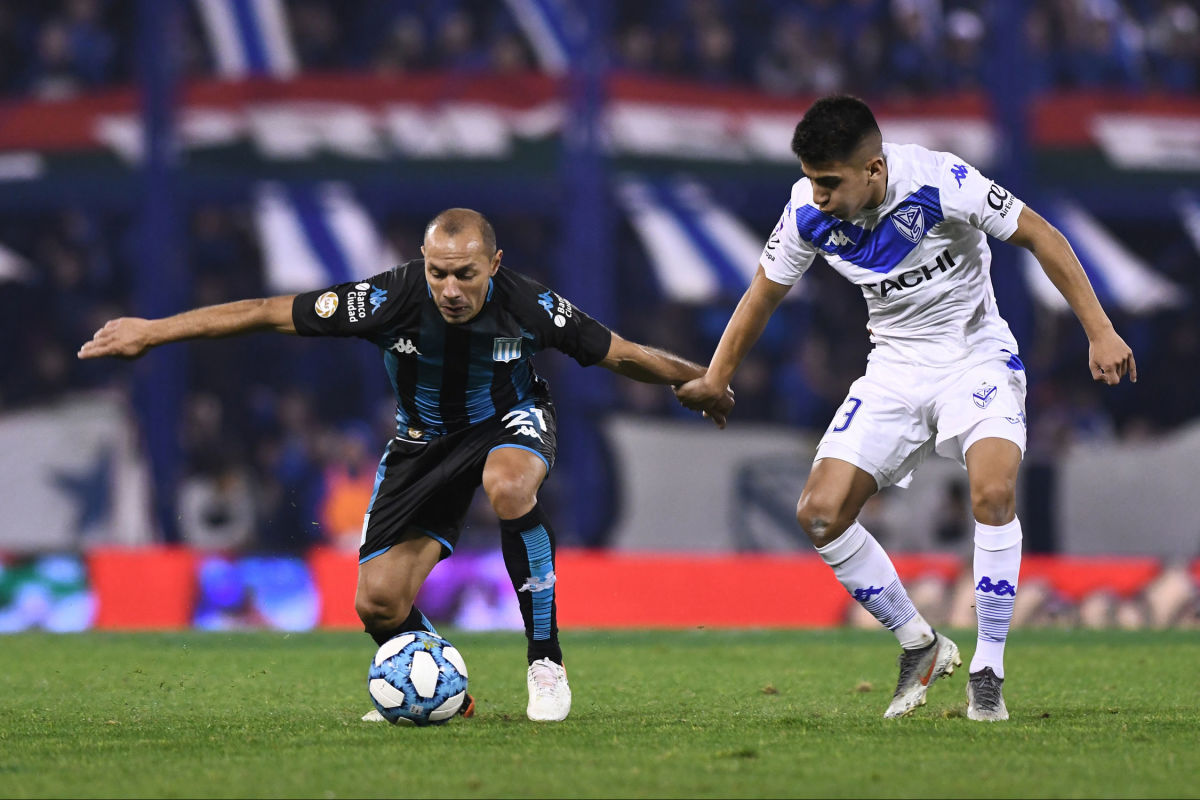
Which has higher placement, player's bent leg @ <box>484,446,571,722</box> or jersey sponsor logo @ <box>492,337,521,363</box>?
jersey sponsor logo @ <box>492,337,521,363</box>

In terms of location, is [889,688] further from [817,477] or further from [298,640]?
[298,640]

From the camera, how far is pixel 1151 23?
63.2ft

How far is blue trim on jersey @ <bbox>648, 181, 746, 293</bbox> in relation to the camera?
709 inches

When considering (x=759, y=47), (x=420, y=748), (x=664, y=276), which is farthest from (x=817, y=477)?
(x=759, y=47)

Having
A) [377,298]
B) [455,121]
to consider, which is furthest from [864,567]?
[455,121]

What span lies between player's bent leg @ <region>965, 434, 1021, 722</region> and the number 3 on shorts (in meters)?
0.52

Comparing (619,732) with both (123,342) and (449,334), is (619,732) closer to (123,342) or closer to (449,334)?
(449,334)

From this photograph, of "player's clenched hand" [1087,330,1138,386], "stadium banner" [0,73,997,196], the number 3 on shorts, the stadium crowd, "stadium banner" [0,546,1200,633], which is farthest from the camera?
the stadium crowd

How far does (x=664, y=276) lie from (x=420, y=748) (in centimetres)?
1300

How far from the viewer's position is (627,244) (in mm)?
19484

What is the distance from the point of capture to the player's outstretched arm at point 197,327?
5996 mm

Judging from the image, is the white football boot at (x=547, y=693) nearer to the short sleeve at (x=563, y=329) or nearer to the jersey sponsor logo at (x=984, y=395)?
the short sleeve at (x=563, y=329)

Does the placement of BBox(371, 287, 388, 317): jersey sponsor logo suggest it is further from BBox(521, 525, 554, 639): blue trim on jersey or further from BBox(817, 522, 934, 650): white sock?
BBox(817, 522, 934, 650): white sock

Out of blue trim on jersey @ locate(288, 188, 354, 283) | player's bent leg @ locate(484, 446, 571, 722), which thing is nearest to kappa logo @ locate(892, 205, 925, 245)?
player's bent leg @ locate(484, 446, 571, 722)
